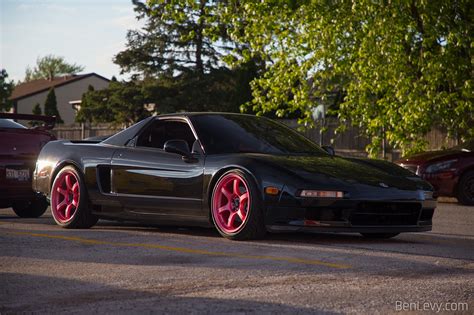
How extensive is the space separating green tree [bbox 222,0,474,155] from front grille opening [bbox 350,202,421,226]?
35.0ft

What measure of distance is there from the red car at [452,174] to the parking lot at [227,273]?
760 centimetres

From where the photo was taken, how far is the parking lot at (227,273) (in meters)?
4.98

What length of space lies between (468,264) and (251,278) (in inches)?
75.6

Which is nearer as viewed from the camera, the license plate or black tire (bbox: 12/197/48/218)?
the license plate

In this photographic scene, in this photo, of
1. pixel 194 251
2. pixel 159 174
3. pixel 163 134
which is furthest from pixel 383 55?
pixel 194 251

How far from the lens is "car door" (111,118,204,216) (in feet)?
28.9

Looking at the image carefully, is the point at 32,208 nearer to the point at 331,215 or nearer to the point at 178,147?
the point at 178,147

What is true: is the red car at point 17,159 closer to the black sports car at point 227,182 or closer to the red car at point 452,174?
the black sports car at point 227,182

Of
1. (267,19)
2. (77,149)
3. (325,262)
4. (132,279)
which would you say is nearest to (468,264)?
(325,262)

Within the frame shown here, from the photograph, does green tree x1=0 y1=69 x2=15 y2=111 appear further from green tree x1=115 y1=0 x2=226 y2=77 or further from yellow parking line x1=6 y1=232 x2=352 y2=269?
yellow parking line x1=6 y1=232 x2=352 y2=269

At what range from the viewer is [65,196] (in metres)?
10.1

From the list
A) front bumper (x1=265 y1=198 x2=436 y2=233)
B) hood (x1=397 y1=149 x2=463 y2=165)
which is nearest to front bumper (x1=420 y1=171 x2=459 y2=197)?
hood (x1=397 y1=149 x2=463 y2=165)

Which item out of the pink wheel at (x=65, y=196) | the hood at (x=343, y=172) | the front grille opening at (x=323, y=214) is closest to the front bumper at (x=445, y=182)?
the hood at (x=343, y=172)

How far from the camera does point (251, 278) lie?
589cm
